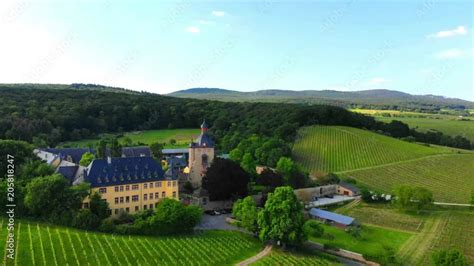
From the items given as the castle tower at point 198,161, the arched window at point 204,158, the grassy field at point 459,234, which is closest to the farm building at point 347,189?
the grassy field at point 459,234

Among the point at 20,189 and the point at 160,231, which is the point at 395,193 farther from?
the point at 20,189

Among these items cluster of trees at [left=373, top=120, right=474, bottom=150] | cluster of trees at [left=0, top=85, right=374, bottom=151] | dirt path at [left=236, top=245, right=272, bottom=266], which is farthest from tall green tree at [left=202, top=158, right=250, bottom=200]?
cluster of trees at [left=373, top=120, right=474, bottom=150]

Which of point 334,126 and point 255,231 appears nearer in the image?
point 255,231

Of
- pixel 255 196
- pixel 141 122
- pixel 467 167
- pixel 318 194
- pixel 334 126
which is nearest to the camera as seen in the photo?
pixel 255 196

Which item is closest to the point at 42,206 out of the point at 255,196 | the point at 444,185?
the point at 255,196

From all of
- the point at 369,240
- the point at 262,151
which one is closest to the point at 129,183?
the point at 369,240

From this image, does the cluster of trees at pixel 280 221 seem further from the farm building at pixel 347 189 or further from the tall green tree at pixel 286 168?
the farm building at pixel 347 189
